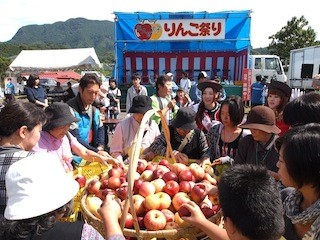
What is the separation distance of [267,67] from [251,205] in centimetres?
1795

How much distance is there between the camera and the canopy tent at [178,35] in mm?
10758

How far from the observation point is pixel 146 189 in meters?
2.25

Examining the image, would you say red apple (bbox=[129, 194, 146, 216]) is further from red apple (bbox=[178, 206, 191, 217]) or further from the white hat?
the white hat

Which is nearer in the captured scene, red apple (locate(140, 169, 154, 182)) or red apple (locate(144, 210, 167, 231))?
red apple (locate(144, 210, 167, 231))

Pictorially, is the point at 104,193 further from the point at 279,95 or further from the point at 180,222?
the point at 279,95

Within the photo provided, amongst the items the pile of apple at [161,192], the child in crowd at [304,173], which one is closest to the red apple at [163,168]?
the pile of apple at [161,192]

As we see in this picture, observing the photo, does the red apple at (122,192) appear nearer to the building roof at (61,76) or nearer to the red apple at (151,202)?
the red apple at (151,202)

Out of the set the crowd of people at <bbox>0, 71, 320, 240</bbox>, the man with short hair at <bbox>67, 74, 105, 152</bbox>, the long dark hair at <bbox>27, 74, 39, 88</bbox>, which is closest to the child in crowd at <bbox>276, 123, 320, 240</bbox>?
the crowd of people at <bbox>0, 71, 320, 240</bbox>

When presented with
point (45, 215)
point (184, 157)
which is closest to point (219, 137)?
point (184, 157)

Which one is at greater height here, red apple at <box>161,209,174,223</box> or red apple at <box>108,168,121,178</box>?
red apple at <box>108,168,121,178</box>

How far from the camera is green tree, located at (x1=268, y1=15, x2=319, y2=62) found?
110 feet

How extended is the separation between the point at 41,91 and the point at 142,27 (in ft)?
13.9

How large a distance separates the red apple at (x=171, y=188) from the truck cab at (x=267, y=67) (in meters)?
16.6

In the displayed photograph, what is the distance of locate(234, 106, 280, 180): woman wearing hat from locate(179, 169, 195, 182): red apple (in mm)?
500
